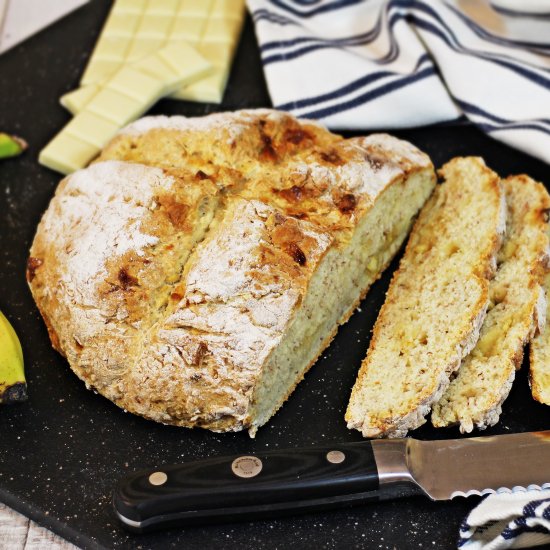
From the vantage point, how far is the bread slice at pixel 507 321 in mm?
2924

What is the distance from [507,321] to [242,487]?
1247 mm

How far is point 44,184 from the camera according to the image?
4109 millimetres

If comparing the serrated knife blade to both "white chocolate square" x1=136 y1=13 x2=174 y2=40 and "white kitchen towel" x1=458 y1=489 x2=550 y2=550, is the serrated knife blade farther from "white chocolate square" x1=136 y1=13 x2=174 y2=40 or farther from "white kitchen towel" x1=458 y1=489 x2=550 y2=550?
"white chocolate square" x1=136 y1=13 x2=174 y2=40

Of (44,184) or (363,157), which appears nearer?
(363,157)

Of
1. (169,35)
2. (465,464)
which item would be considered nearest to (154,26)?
(169,35)

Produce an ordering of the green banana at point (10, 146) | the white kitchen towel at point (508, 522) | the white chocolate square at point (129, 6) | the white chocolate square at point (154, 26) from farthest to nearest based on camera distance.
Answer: the white chocolate square at point (129, 6) < the white chocolate square at point (154, 26) < the green banana at point (10, 146) < the white kitchen towel at point (508, 522)

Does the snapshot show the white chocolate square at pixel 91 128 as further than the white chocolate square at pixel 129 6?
No

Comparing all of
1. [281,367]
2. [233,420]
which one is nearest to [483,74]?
[281,367]

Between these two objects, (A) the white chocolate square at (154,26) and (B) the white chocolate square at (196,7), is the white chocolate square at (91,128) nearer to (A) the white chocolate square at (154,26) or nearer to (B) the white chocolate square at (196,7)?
(A) the white chocolate square at (154,26)

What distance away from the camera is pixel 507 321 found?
10.3 ft

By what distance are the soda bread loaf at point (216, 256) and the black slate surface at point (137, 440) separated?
0.28 feet

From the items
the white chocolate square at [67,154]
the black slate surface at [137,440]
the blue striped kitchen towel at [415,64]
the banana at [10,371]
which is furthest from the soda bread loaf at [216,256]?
the blue striped kitchen towel at [415,64]

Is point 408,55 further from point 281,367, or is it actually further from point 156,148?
point 281,367

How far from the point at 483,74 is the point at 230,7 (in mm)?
1550
